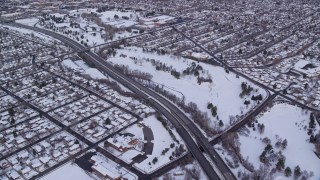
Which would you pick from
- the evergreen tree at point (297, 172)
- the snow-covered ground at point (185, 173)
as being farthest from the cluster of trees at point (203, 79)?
the evergreen tree at point (297, 172)

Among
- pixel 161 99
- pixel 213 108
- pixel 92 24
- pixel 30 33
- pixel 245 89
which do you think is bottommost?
pixel 161 99

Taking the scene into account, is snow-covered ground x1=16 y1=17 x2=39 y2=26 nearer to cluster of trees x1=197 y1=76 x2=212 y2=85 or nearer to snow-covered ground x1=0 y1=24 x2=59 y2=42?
snow-covered ground x1=0 y1=24 x2=59 y2=42

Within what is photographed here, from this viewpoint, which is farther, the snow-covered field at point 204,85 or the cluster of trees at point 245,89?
the cluster of trees at point 245,89

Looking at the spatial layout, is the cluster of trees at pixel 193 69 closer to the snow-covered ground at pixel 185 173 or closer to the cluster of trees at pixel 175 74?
the cluster of trees at pixel 175 74

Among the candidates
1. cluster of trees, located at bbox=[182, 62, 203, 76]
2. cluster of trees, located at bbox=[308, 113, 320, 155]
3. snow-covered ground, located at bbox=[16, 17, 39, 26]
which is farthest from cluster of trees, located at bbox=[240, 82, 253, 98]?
snow-covered ground, located at bbox=[16, 17, 39, 26]

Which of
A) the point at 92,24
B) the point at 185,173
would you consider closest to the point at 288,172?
the point at 185,173

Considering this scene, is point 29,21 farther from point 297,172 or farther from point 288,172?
point 297,172
